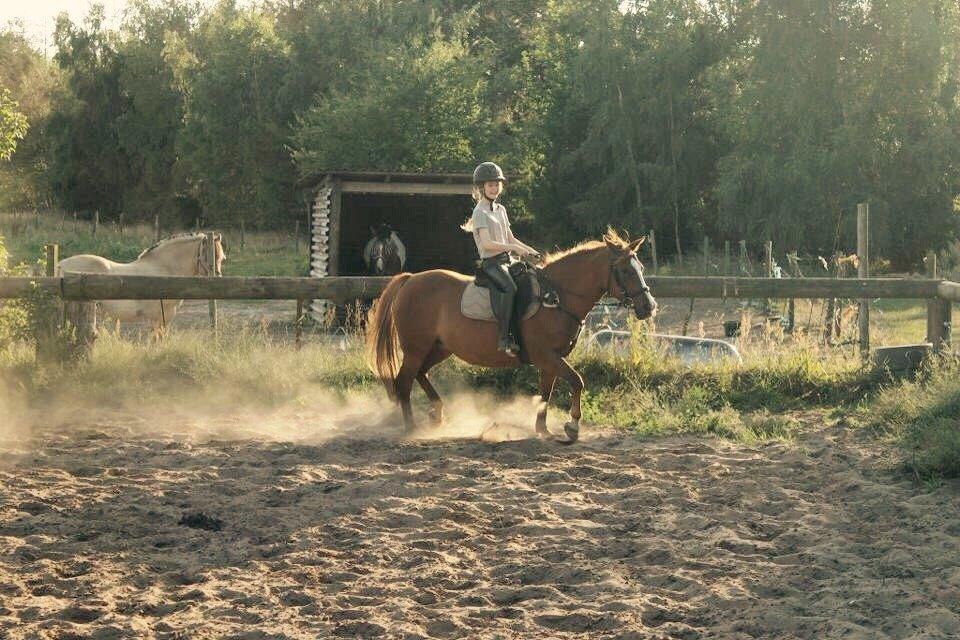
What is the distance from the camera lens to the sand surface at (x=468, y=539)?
16.3ft

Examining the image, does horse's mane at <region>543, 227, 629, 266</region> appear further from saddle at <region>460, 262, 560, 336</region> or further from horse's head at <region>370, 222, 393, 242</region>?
horse's head at <region>370, 222, 393, 242</region>

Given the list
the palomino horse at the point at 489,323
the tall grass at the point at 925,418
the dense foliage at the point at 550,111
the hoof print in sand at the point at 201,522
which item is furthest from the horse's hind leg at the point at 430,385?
the dense foliage at the point at 550,111

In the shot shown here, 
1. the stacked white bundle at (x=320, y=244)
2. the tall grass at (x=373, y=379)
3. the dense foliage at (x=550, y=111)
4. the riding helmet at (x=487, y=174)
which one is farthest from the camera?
the dense foliage at (x=550, y=111)

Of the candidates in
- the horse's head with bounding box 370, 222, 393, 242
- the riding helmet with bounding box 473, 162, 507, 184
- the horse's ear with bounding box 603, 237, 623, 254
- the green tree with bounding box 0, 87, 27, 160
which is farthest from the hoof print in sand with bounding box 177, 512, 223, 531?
the horse's head with bounding box 370, 222, 393, 242

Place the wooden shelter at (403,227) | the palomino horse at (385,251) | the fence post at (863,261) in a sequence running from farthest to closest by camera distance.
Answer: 1. the wooden shelter at (403,227)
2. the palomino horse at (385,251)
3. the fence post at (863,261)

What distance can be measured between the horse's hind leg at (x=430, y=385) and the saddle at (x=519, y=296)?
579 millimetres

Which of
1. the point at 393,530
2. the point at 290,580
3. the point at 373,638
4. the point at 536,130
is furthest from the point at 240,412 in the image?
the point at 536,130

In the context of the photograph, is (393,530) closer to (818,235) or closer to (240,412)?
(240,412)

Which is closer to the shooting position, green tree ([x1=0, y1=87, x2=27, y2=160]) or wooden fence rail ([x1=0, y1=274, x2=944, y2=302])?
wooden fence rail ([x1=0, y1=274, x2=944, y2=302])

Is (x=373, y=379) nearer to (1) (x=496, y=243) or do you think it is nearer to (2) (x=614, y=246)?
(1) (x=496, y=243)

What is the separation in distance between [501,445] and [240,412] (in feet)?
8.96

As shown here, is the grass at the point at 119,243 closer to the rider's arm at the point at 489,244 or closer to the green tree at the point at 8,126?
the green tree at the point at 8,126

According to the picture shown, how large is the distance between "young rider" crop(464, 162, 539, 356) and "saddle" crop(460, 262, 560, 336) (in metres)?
0.09

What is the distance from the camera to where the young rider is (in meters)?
8.98
